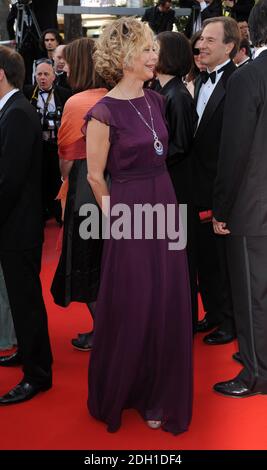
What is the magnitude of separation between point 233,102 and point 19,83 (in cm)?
100

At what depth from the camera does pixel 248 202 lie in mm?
2604

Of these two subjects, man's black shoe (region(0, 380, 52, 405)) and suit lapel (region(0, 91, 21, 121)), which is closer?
suit lapel (region(0, 91, 21, 121))

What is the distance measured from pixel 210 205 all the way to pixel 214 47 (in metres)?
0.90

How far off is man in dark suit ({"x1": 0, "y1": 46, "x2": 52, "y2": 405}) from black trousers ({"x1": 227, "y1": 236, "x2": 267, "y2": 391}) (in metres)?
0.93

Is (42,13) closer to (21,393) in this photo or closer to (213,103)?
(213,103)

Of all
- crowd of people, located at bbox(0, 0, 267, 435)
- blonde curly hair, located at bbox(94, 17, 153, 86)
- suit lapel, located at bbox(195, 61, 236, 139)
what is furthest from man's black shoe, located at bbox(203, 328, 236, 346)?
blonde curly hair, located at bbox(94, 17, 153, 86)

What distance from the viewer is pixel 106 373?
8.44ft

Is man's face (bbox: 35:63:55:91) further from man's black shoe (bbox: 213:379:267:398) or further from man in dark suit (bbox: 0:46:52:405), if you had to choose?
man's black shoe (bbox: 213:379:267:398)

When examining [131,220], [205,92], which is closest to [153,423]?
[131,220]

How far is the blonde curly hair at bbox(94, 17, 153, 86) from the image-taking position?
7.68ft

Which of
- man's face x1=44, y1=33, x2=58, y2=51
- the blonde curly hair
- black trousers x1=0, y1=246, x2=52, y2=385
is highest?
the blonde curly hair

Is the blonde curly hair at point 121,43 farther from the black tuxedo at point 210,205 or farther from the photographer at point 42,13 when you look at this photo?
the photographer at point 42,13
